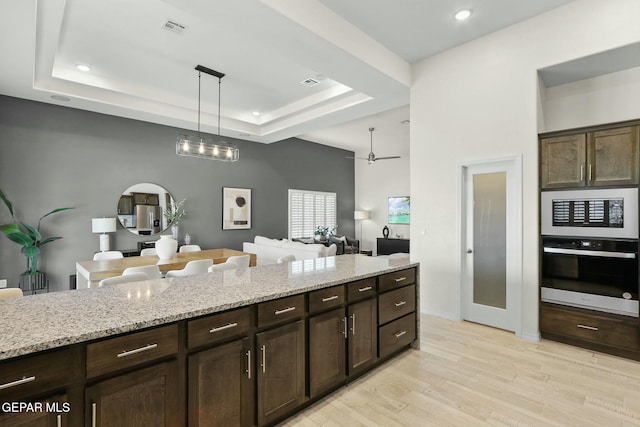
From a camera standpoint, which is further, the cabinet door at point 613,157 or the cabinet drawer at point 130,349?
the cabinet door at point 613,157

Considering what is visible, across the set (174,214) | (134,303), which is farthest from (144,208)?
(134,303)

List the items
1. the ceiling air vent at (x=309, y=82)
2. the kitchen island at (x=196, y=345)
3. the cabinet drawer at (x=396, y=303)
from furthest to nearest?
the ceiling air vent at (x=309, y=82) → the cabinet drawer at (x=396, y=303) → the kitchen island at (x=196, y=345)

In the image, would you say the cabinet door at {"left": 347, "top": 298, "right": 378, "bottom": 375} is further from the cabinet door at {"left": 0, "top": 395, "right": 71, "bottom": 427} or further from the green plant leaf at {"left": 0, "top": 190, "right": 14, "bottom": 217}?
the green plant leaf at {"left": 0, "top": 190, "right": 14, "bottom": 217}

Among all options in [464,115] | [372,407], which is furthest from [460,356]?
[464,115]

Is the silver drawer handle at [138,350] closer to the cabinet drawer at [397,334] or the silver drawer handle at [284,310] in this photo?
the silver drawer handle at [284,310]

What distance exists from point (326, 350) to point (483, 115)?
10.7 feet

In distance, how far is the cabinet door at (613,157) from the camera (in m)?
2.97

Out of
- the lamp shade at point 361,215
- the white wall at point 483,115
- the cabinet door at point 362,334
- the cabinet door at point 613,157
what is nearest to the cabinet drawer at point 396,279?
the cabinet door at point 362,334

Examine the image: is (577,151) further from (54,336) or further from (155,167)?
(155,167)

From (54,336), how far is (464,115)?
4.31 metres

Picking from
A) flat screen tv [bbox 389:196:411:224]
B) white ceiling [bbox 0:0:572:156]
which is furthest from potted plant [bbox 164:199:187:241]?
flat screen tv [bbox 389:196:411:224]

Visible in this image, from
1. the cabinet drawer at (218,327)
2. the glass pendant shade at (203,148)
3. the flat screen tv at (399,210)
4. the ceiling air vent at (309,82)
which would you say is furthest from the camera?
the flat screen tv at (399,210)

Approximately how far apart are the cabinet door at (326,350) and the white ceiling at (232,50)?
2.58 m

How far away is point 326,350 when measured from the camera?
2.32 metres
